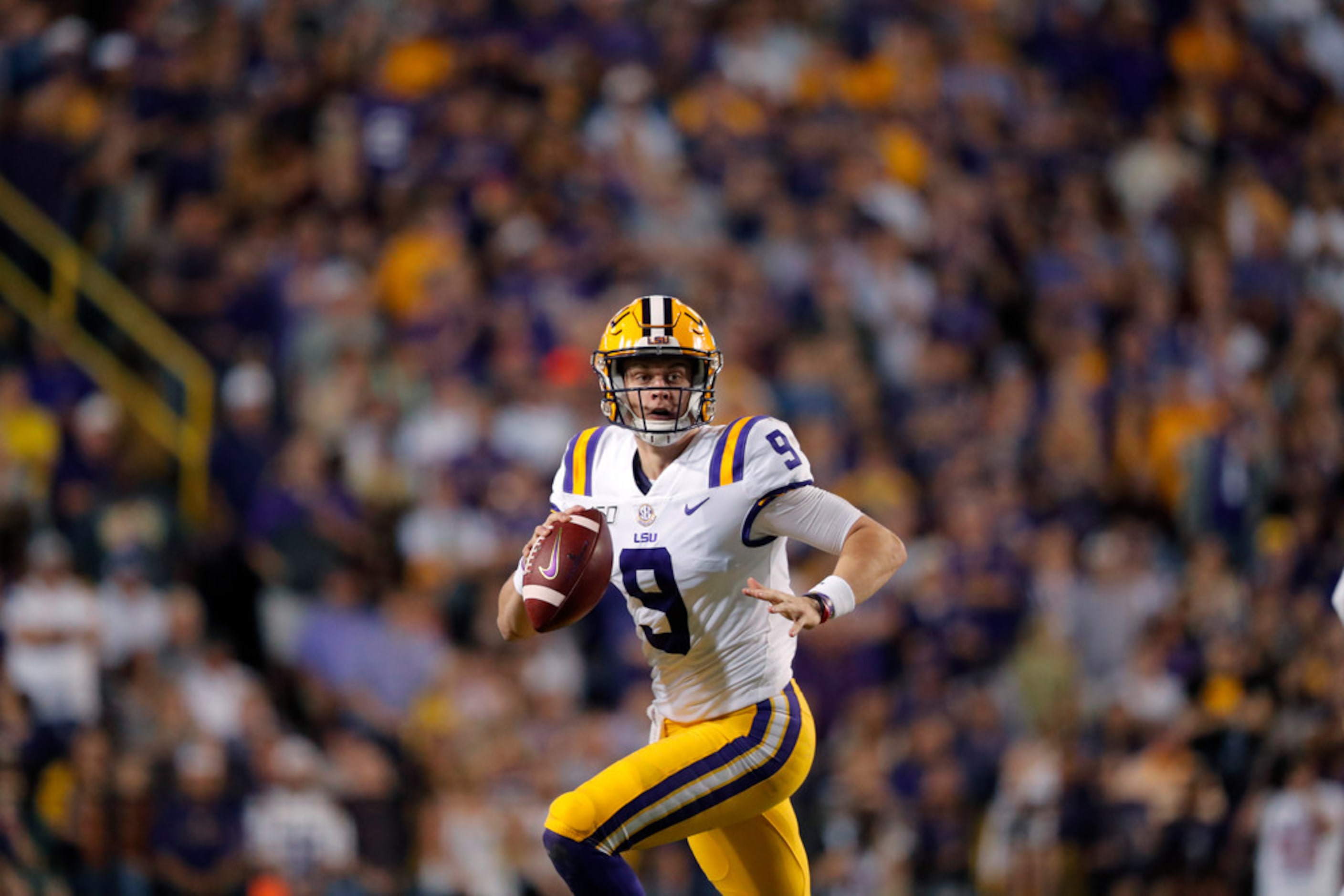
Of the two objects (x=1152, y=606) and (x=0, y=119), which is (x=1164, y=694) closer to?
(x=1152, y=606)

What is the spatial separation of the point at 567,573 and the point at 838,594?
761 mm

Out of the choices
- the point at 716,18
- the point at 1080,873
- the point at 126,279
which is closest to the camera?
the point at 1080,873

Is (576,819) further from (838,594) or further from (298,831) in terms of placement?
Answer: (298,831)

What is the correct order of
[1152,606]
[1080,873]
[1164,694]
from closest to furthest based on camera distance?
[1080,873], [1164,694], [1152,606]

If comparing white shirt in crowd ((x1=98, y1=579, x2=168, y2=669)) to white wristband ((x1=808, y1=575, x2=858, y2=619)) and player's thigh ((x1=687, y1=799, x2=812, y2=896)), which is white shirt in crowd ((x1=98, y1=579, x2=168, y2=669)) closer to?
player's thigh ((x1=687, y1=799, x2=812, y2=896))

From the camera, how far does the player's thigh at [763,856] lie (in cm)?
529

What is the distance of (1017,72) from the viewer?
1384 cm

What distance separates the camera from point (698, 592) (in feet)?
16.7

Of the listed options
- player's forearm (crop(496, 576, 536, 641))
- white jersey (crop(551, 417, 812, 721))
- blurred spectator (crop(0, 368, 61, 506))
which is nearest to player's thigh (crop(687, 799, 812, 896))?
white jersey (crop(551, 417, 812, 721))

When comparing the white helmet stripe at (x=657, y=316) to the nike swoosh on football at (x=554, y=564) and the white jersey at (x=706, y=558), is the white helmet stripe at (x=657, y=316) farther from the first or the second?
the nike swoosh on football at (x=554, y=564)

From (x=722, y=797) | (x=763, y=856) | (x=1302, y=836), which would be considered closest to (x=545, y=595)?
(x=722, y=797)

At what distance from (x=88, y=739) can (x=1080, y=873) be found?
4.90 m

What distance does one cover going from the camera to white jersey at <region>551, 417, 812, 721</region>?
5.04m

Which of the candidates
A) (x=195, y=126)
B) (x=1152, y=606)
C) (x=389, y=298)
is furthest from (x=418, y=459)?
(x=1152, y=606)
